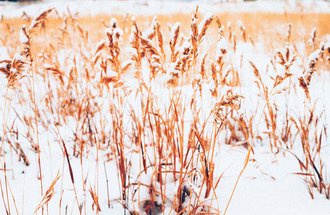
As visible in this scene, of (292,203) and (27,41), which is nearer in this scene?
(27,41)

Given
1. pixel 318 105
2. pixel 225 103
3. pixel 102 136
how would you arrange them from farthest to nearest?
pixel 318 105
pixel 102 136
pixel 225 103

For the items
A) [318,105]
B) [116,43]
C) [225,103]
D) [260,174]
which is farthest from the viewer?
[318,105]

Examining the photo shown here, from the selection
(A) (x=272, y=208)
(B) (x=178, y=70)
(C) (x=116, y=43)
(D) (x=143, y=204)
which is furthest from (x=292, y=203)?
(C) (x=116, y=43)

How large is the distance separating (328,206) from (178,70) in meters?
0.81

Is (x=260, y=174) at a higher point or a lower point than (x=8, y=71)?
lower

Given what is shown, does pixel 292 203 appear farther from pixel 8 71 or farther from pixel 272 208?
pixel 8 71

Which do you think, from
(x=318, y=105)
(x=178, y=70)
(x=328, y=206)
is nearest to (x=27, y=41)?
(x=178, y=70)

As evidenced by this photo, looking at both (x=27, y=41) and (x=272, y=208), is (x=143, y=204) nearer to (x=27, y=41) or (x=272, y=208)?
(x=272, y=208)

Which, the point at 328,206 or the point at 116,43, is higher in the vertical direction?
the point at 116,43

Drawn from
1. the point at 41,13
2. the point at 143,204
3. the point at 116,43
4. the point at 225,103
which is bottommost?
the point at 143,204

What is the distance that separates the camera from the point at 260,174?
57.6 inches

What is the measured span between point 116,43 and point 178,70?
33cm

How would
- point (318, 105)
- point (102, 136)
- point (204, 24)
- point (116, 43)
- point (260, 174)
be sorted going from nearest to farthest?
point (204, 24), point (116, 43), point (260, 174), point (102, 136), point (318, 105)

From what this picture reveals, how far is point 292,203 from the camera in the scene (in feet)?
4.07
